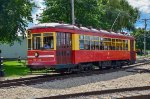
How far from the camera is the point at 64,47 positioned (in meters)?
25.0

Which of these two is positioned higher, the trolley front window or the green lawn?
the trolley front window

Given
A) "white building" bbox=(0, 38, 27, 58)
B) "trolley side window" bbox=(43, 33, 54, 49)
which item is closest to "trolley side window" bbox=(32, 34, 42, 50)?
"trolley side window" bbox=(43, 33, 54, 49)

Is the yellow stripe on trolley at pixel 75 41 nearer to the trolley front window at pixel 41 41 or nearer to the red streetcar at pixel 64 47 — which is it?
the red streetcar at pixel 64 47

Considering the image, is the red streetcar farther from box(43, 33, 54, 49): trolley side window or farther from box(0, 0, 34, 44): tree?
box(0, 0, 34, 44): tree

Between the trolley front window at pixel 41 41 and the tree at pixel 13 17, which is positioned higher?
the tree at pixel 13 17

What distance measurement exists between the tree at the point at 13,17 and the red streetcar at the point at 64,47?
9.11 m

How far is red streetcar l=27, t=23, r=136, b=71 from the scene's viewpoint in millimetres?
24156

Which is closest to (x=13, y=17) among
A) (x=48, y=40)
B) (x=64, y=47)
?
(x=64, y=47)

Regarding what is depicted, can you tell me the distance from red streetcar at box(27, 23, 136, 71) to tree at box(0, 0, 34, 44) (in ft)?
29.9

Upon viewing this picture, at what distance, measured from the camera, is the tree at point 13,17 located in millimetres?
36500

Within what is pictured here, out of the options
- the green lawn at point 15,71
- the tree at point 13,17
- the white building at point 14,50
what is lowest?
the green lawn at point 15,71

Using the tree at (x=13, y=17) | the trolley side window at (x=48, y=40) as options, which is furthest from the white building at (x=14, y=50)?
the trolley side window at (x=48, y=40)

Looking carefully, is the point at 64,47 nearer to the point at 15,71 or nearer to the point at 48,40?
the point at 48,40

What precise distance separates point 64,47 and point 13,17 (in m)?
13.0
